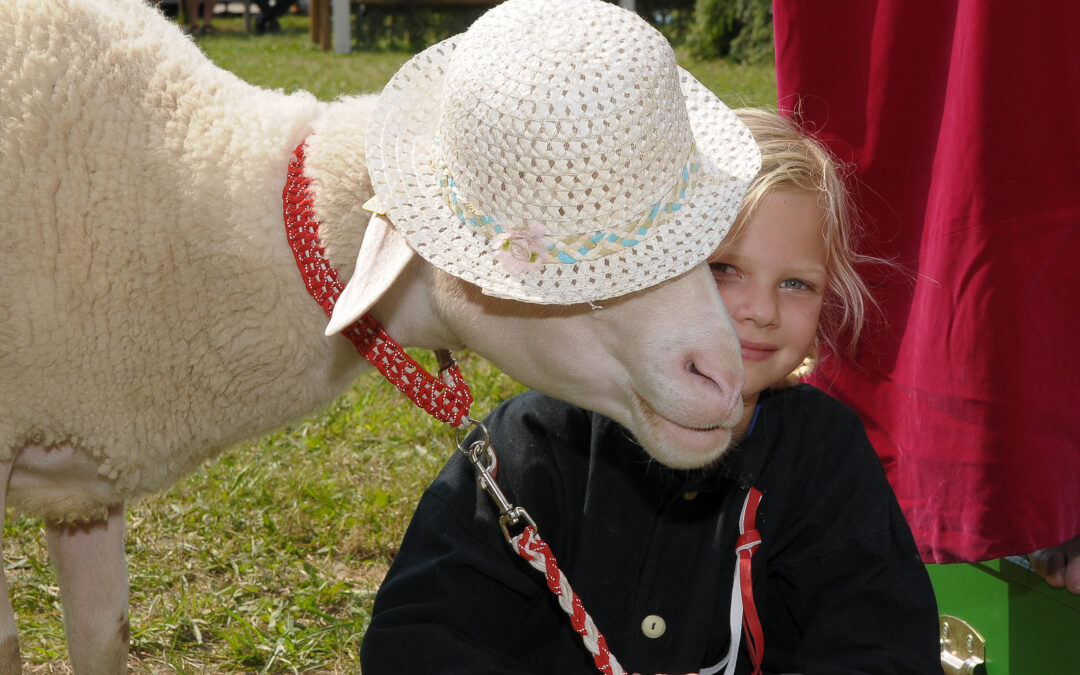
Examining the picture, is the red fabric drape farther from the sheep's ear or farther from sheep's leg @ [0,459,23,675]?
sheep's leg @ [0,459,23,675]

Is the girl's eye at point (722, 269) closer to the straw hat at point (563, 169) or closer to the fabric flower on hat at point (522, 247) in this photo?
the straw hat at point (563, 169)

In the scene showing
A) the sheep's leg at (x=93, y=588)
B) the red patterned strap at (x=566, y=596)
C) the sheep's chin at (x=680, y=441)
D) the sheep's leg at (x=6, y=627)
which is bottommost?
the sheep's leg at (x=93, y=588)

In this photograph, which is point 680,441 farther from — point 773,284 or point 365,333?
point 365,333

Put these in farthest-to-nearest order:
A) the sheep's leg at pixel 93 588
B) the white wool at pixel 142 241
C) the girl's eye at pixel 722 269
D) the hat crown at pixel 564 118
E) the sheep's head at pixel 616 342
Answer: the sheep's leg at pixel 93 588 → the girl's eye at pixel 722 269 → the white wool at pixel 142 241 → the sheep's head at pixel 616 342 → the hat crown at pixel 564 118

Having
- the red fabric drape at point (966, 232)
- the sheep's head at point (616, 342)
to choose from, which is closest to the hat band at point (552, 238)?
the sheep's head at point (616, 342)

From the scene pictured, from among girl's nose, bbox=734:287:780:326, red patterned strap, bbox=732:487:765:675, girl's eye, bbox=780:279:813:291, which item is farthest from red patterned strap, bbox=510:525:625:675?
girl's eye, bbox=780:279:813:291

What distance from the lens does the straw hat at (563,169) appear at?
4.82 ft

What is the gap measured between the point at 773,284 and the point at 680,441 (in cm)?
39

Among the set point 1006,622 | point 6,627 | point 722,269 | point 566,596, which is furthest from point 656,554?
point 6,627

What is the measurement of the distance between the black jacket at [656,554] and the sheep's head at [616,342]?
18 cm

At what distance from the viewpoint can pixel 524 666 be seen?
1.94 metres

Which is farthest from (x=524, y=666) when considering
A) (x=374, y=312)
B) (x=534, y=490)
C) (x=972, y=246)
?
(x=972, y=246)

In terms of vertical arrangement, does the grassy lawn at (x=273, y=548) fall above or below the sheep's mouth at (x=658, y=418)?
below

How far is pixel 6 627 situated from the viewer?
197 centimetres
